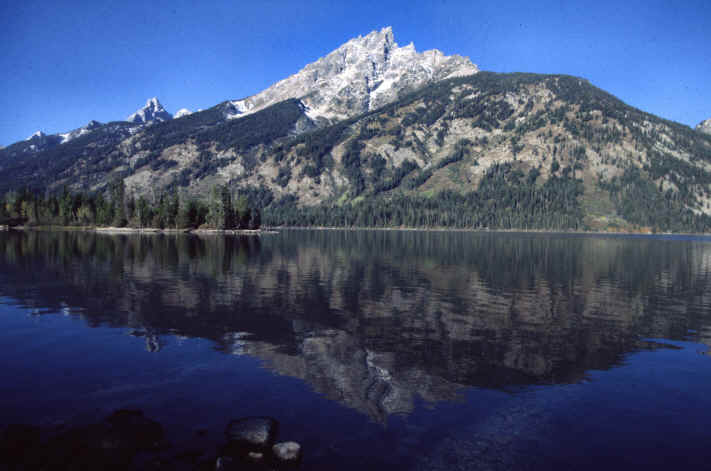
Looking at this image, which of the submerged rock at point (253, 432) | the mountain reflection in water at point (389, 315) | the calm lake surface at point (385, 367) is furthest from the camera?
the mountain reflection in water at point (389, 315)

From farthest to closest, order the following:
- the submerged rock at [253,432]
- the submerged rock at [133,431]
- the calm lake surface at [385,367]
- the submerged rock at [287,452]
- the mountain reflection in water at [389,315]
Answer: the mountain reflection in water at [389,315]
the calm lake surface at [385,367]
the submerged rock at [133,431]
the submerged rock at [253,432]
the submerged rock at [287,452]

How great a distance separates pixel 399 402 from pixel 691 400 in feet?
50.7

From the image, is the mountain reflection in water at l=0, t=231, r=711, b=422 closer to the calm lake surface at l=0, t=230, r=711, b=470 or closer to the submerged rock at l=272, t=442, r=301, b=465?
the calm lake surface at l=0, t=230, r=711, b=470

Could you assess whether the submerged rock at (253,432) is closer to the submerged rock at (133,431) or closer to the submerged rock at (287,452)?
the submerged rock at (287,452)

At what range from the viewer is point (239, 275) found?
61.8 m

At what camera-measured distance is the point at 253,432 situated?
15930 millimetres

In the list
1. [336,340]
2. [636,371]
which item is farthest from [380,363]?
[636,371]

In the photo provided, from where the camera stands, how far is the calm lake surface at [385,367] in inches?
672

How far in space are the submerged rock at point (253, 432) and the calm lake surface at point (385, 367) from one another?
0.75 meters

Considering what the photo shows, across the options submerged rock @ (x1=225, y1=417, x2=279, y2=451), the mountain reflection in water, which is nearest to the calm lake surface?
the mountain reflection in water

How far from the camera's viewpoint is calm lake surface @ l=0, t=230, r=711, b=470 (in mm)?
17062

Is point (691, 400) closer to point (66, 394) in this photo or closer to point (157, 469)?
point (157, 469)

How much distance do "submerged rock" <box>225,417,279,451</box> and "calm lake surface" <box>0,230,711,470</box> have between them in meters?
0.75

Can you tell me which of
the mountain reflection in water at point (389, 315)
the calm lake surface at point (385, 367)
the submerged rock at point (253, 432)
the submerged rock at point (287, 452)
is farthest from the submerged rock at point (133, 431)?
the mountain reflection in water at point (389, 315)
